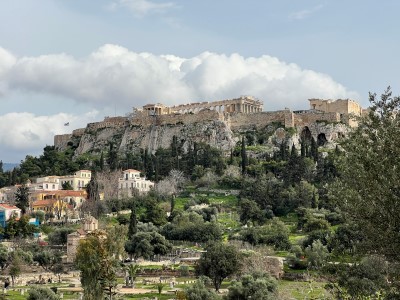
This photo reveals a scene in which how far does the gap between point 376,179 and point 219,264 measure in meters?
36.9

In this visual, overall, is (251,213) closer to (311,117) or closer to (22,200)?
(22,200)

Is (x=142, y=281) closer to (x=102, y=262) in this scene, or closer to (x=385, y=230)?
(x=102, y=262)

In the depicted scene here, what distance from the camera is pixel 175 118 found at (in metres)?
124

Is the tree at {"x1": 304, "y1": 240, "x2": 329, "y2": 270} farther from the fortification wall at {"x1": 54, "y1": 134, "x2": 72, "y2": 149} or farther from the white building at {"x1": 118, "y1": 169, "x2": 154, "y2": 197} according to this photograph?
the fortification wall at {"x1": 54, "y1": 134, "x2": 72, "y2": 149}

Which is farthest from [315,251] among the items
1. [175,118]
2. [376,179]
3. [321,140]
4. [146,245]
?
[175,118]

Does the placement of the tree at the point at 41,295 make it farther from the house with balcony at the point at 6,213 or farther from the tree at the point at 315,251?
the house with balcony at the point at 6,213

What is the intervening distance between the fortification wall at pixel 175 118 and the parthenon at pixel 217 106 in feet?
10.4

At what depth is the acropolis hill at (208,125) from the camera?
113 meters

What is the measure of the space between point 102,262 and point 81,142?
95.2 m

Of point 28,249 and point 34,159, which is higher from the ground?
point 34,159

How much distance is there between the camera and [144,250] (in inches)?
2566

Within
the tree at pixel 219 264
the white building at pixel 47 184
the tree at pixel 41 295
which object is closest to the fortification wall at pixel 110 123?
the white building at pixel 47 184

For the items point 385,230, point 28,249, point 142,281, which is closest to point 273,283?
point 142,281

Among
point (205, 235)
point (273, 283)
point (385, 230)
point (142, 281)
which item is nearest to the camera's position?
point (385, 230)
